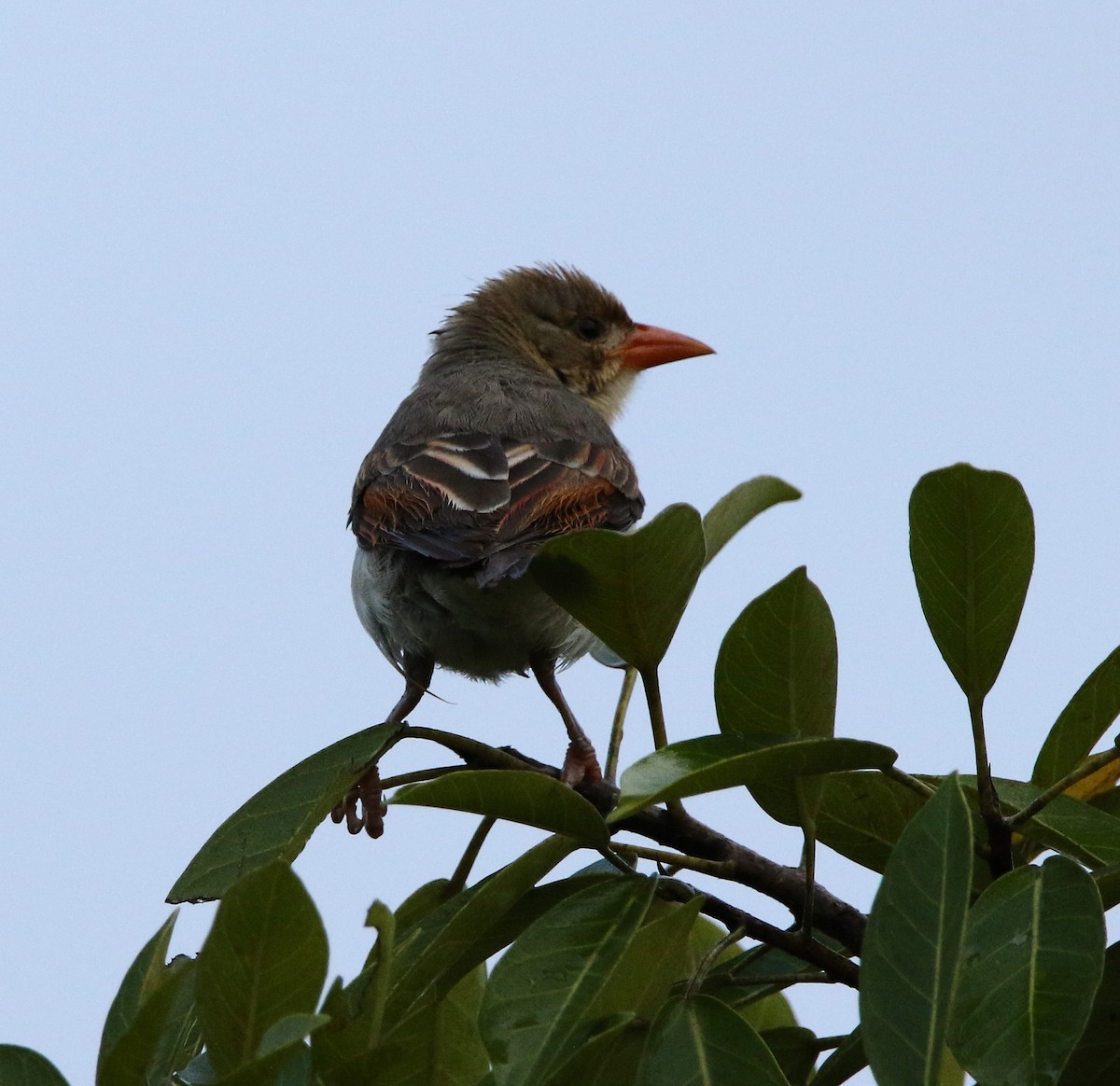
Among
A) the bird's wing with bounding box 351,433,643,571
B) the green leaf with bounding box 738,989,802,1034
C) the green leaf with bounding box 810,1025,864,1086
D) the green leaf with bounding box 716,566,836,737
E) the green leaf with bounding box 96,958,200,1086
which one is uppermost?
the bird's wing with bounding box 351,433,643,571

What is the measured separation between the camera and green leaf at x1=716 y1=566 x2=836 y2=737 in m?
2.03

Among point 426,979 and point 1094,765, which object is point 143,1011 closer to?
point 426,979

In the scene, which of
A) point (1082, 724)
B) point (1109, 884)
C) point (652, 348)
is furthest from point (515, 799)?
point (652, 348)

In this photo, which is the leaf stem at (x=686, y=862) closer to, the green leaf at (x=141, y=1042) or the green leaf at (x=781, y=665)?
the green leaf at (x=781, y=665)

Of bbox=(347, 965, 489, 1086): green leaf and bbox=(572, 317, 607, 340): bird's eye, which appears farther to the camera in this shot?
bbox=(572, 317, 607, 340): bird's eye

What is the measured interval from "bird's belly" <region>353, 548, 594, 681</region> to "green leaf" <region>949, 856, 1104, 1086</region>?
2120mm

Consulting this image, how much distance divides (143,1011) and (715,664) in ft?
2.89

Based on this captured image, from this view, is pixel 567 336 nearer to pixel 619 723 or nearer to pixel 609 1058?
pixel 619 723

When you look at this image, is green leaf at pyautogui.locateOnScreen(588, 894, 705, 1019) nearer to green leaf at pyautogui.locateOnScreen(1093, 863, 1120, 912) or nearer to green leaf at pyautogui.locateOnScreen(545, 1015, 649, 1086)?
green leaf at pyautogui.locateOnScreen(545, 1015, 649, 1086)

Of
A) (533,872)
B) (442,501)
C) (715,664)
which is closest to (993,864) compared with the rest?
(715,664)

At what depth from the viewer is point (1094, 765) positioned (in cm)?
198

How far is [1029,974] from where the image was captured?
5.72ft

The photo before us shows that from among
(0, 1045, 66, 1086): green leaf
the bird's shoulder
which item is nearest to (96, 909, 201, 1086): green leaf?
(0, 1045, 66, 1086): green leaf

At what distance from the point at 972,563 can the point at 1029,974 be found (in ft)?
1.92
